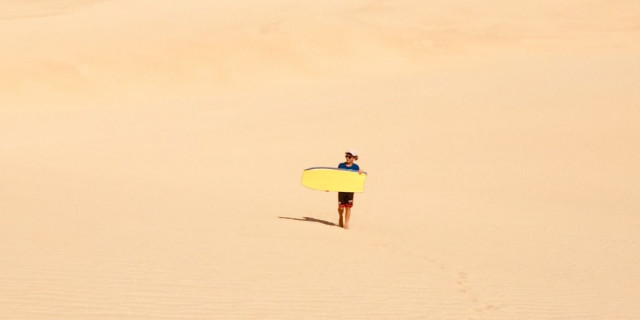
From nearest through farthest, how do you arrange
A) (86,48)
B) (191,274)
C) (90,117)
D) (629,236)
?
(191,274) < (629,236) < (90,117) < (86,48)

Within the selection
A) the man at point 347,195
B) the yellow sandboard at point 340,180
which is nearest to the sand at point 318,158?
the man at point 347,195

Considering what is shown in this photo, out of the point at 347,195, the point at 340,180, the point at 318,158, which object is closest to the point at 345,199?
the point at 347,195

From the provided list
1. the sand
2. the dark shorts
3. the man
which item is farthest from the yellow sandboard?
the sand

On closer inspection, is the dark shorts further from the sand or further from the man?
the sand

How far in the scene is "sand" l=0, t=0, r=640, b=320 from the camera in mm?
8500

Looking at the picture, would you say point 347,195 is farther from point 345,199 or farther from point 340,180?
point 340,180

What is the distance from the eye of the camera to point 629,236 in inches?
587

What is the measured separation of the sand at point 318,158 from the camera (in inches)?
335

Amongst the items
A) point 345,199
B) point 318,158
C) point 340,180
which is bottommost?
point 345,199

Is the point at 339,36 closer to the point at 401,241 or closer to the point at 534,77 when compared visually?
the point at 534,77

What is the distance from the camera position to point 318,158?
22438mm

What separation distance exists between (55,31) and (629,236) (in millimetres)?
33536

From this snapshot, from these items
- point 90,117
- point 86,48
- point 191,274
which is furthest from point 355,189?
point 86,48

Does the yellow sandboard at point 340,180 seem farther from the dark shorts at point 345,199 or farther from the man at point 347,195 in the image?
the dark shorts at point 345,199
